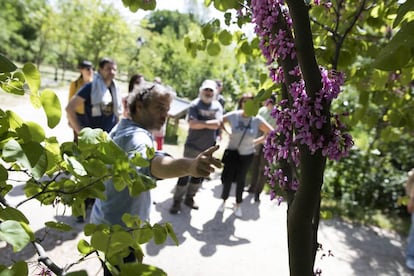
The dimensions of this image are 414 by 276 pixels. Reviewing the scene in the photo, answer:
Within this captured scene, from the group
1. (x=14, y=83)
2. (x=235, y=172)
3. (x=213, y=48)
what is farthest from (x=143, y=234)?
(x=235, y=172)

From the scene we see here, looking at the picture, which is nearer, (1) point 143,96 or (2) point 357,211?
(1) point 143,96

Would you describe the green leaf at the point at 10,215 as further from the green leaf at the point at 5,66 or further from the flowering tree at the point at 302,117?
the flowering tree at the point at 302,117

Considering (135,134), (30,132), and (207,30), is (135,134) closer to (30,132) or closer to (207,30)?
(207,30)

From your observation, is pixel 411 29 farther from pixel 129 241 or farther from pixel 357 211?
pixel 357 211

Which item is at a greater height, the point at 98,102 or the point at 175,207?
the point at 98,102

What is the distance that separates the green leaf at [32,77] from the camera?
0.88 metres

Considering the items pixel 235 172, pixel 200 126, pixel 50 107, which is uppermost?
pixel 50 107

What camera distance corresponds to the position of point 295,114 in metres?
1.07

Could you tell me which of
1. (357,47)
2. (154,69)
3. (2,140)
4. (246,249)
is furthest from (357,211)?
(154,69)

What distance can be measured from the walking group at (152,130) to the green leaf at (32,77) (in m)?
0.75

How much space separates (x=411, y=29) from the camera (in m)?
0.67

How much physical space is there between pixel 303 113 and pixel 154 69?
22436 millimetres

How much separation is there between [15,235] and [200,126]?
15.8ft

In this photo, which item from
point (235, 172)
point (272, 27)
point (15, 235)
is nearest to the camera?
point (15, 235)
